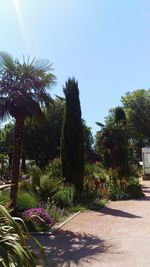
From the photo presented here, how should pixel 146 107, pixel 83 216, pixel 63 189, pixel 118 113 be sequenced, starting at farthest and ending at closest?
pixel 146 107
pixel 118 113
pixel 63 189
pixel 83 216

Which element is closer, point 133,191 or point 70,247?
→ point 70,247

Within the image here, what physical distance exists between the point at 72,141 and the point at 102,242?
435 inches

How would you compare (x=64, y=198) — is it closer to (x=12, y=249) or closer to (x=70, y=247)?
(x=70, y=247)

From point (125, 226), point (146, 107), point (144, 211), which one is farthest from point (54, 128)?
point (125, 226)

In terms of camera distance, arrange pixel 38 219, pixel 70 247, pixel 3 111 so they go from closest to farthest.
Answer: pixel 70 247, pixel 38 219, pixel 3 111

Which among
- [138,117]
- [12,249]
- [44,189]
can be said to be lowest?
[12,249]

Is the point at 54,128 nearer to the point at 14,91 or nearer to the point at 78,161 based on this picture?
the point at 78,161

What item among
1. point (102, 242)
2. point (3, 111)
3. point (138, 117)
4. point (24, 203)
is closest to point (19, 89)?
point (3, 111)

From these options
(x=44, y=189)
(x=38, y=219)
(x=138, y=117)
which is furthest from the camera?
(x=138, y=117)

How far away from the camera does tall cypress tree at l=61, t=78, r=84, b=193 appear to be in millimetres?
20891

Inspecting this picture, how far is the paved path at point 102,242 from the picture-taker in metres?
8.44

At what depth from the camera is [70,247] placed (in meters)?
10.0

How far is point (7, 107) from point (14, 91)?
21.8 inches

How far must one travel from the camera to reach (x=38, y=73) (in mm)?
14375
